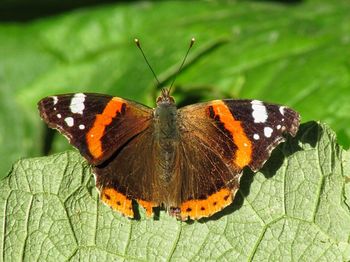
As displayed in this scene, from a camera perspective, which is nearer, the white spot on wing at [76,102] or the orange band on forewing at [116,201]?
the orange band on forewing at [116,201]

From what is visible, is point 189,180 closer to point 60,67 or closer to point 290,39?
point 290,39

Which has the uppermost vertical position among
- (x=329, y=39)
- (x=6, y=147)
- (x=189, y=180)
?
(x=189, y=180)

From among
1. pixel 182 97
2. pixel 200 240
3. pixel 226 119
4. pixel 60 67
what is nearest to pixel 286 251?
pixel 200 240

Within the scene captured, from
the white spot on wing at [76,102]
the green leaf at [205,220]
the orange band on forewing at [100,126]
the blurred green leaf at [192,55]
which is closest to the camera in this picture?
the green leaf at [205,220]

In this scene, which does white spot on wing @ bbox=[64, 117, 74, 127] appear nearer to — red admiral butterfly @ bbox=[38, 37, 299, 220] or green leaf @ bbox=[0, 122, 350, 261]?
red admiral butterfly @ bbox=[38, 37, 299, 220]

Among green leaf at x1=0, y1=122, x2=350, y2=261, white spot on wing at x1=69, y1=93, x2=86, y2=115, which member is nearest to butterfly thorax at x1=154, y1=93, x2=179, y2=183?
green leaf at x1=0, y1=122, x2=350, y2=261

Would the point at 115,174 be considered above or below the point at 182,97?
above

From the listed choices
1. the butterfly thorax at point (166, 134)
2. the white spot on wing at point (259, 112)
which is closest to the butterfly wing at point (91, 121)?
the butterfly thorax at point (166, 134)

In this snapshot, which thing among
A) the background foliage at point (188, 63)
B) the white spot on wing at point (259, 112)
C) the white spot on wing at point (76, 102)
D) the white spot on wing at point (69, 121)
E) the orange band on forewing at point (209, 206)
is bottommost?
the background foliage at point (188, 63)

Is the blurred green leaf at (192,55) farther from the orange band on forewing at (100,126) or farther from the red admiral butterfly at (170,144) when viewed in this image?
the orange band on forewing at (100,126)
